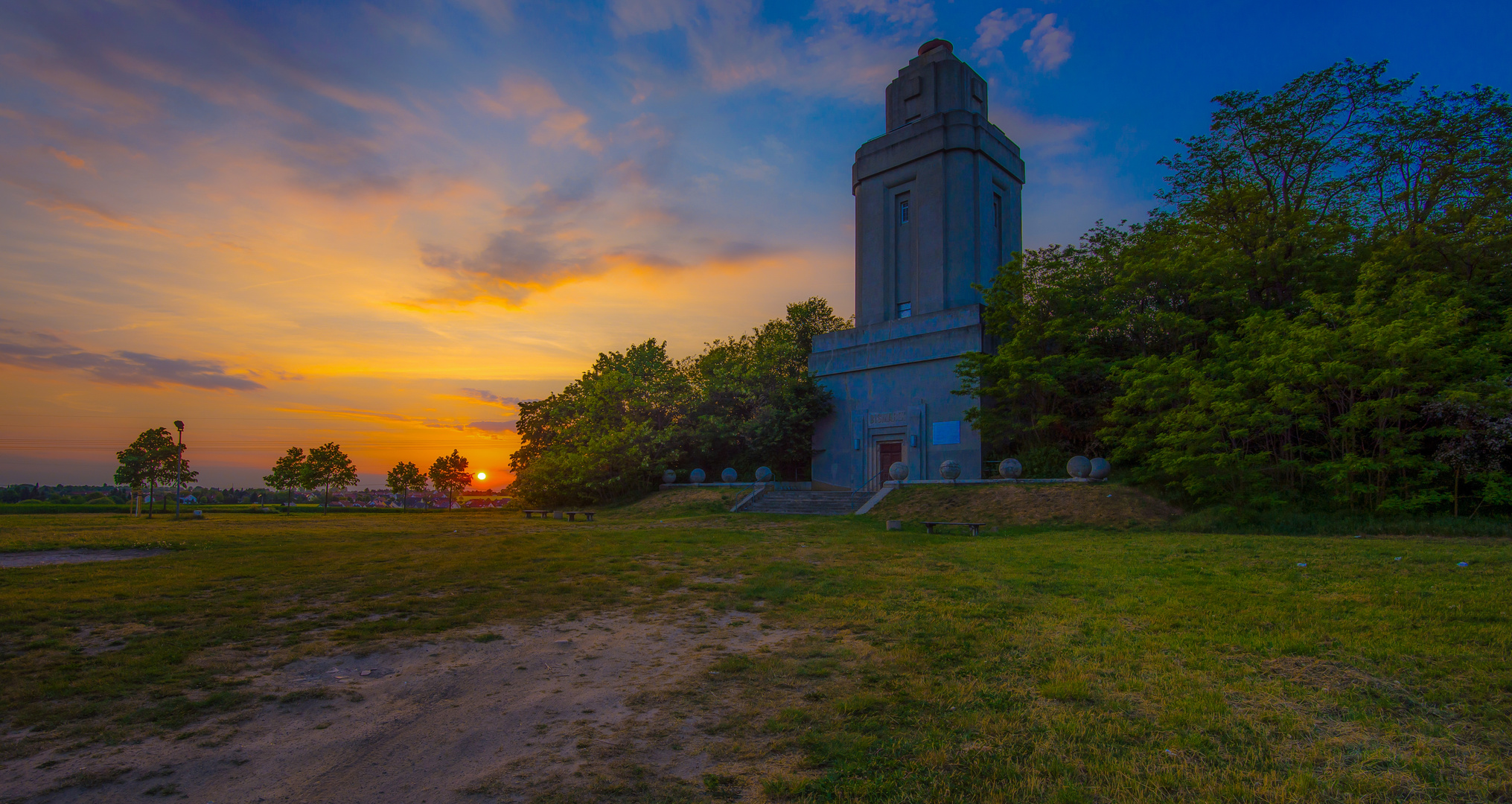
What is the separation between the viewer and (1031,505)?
60.1 ft

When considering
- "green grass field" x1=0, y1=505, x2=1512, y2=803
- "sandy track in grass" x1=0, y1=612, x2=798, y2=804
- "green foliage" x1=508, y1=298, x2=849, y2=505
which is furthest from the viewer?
"green foliage" x1=508, y1=298, x2=849, y2=505

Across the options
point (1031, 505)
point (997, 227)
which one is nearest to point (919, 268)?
point (997, 227)

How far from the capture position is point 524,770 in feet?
12.0

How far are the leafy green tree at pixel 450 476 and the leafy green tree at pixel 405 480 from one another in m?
0.73

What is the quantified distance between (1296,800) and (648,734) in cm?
346

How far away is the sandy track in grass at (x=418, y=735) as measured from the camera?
3512 millimetres

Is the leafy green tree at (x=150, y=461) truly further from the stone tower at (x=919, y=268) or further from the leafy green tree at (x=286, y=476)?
the stone tower at (x=919, y=268)

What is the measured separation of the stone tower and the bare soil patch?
23206 millimetres

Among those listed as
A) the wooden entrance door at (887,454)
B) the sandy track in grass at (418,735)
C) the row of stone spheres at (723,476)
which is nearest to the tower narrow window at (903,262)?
the wooden entrance door at (887,454)

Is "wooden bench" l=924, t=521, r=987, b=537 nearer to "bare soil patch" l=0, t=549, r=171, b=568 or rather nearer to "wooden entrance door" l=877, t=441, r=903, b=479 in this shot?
"wooden entrance door" l=877, t=441, r=903, b=479

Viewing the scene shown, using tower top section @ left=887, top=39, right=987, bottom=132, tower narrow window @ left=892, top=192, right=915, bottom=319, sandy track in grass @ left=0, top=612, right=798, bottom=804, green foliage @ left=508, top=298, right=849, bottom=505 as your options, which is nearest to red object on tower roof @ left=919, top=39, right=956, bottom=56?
tower top section @ left=887, top=39, right=987, bottom=132

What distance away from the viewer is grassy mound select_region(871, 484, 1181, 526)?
17.0m

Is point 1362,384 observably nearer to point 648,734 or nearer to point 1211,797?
point 1211,797

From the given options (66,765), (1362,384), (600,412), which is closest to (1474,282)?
(1362,384)
